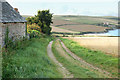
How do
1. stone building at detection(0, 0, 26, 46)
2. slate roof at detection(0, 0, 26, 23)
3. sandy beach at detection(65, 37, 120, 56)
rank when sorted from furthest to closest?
sandy beach at detection(65, 37, 120, 56)
slate roof at detection(0, 0, 26, 23)
stone building at detection(0, 0, 26, 46)

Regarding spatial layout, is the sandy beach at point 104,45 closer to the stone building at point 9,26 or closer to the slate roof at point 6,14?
the stone building at point 9,26

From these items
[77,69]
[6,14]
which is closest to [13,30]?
[6,14]

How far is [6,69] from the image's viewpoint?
317 inches

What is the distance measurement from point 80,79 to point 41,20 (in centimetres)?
3673

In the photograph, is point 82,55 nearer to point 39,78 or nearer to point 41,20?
point 39,78

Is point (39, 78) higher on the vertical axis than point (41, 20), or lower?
lower

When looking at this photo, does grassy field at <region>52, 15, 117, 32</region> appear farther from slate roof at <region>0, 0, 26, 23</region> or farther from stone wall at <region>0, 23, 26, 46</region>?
slate roof at <region>0, 0, 26, 23</region>

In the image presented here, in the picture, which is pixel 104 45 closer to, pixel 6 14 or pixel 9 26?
pixel 9 26

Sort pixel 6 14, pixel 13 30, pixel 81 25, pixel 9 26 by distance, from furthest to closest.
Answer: pixel 81 25 → pixel 13 30 → pixel 6 14 → pixel 9 26

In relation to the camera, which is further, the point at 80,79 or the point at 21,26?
the point at 21,26

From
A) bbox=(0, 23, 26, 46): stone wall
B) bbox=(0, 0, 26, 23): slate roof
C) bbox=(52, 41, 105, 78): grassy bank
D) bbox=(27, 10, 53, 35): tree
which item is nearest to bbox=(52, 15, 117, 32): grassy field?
bbox=(27, 10, 53, 35): tree

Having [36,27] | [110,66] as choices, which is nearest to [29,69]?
[110,66]

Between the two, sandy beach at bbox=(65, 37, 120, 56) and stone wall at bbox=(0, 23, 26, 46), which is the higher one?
stone wall at bbox=(0, 23, 26, 46)

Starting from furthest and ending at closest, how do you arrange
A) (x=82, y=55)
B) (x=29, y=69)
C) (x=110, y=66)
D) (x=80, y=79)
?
→ (x=82, y=55), (x=110, y=66), (x=80, y=79), (x=29, y=69)
